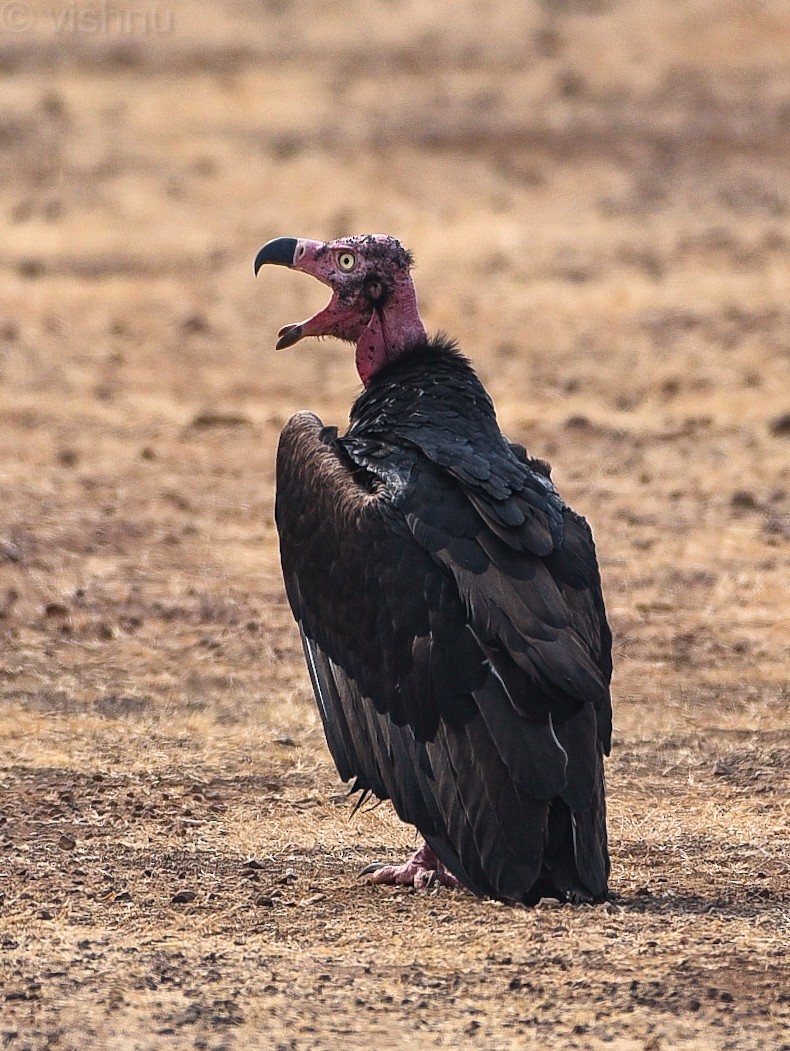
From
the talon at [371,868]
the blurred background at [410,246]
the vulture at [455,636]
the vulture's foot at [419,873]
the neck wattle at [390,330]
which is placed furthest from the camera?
the blurred background at [410,246]

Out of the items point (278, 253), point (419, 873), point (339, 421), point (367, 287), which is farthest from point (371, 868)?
point (339, 421)

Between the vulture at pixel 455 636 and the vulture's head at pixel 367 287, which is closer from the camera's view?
the vulture at pixel 455 636

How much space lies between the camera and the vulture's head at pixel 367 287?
729 centimetres

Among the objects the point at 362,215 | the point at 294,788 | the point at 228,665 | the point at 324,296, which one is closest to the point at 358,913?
the point at 294,788

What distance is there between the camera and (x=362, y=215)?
19.5 metres

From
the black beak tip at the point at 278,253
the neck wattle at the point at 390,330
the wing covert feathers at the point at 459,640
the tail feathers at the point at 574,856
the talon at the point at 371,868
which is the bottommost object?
the talon at the point at 371,868

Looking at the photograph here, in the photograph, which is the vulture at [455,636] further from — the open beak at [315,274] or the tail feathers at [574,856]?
the open beak at [315,274]

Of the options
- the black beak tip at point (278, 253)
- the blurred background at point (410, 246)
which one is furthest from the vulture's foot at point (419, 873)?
the blurred background at point (410, 246)

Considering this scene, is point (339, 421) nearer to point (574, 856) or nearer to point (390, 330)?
point (390, 330)

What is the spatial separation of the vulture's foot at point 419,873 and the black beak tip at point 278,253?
7.43 feet

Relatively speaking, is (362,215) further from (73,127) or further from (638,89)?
(638,89)

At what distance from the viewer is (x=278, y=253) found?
7.31 meters

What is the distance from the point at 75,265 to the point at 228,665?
9539mm

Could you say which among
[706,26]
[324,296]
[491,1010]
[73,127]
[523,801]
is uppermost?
[706,26]
